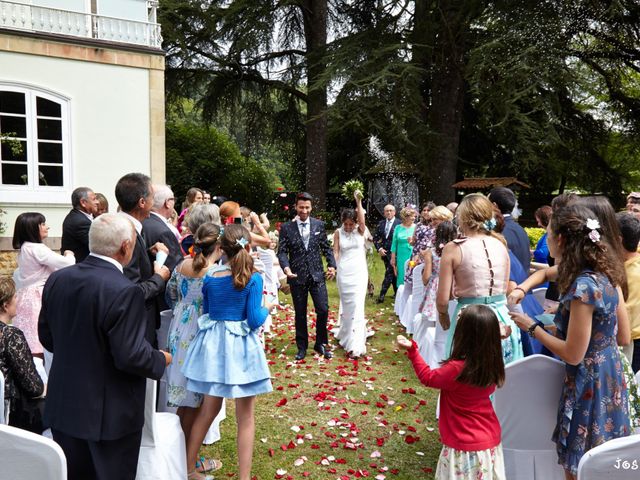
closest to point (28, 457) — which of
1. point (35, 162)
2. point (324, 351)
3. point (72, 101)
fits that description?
point (324, 351)

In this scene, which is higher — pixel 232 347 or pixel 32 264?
pixel 32 264

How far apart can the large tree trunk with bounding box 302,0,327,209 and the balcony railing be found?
7745 millimetres

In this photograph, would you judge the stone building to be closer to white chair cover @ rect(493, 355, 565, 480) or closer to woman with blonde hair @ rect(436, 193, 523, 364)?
woman with blonde hair @ rect(436, 193, 523, 364)

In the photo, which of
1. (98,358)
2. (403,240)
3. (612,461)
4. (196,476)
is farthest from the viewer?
(403,240)

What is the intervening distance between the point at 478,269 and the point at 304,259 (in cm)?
349

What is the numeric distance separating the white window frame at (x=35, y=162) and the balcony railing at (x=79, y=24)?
137 cm

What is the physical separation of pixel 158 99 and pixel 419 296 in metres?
9.44

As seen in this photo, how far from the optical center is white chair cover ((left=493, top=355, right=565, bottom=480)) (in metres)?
3.10

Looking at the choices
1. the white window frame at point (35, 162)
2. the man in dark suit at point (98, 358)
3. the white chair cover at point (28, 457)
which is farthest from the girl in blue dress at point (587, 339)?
the white window frame at point (35, 162)

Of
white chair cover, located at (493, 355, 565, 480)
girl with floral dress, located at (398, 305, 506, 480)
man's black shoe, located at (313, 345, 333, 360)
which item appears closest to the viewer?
girl with floral dress, located at (398, 305, 506, 480)

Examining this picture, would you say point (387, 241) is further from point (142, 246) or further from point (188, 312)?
point (142, 246)

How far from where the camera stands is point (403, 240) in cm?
1002

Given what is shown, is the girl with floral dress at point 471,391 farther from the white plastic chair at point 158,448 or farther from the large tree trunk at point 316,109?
the large tree trunk at point 316,109

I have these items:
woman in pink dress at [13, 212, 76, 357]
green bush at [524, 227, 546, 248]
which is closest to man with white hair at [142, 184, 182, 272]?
woman in pink dress at [13, 212, 76, 357]
